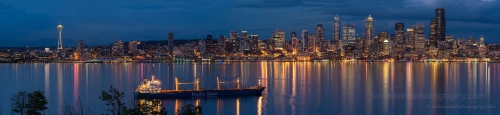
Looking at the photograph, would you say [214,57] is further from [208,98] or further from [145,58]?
[208,98]

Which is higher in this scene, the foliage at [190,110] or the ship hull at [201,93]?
the foliage at [190,110]

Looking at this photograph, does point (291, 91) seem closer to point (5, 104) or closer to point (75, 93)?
point (75, 93)

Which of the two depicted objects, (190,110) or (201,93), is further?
(201,93)

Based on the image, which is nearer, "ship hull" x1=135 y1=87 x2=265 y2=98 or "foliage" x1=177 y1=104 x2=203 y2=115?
"foliage" x1=177 y1=104 x2=203 y2=115

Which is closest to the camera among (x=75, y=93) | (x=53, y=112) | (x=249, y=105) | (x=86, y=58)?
(x=53, y=112)

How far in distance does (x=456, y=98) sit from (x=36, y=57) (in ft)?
460

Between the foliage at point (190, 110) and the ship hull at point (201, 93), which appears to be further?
the ship hull at point (201, 93)

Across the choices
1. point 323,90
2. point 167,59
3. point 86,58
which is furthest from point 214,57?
point 323,90

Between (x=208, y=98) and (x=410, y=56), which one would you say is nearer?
(x=208, y=98)

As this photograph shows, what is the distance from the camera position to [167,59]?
525 ft

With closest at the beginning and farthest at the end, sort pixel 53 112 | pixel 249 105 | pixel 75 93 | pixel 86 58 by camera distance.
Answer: pixel 53 112 → pixel 249 105 → pixel 75 93 → pixel 86 58

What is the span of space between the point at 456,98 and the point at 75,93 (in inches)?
983

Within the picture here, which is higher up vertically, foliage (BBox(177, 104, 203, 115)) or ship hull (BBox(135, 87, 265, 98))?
foliage (BBox(177, 104, 203, 115))

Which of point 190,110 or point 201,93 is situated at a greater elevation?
point 190,110
